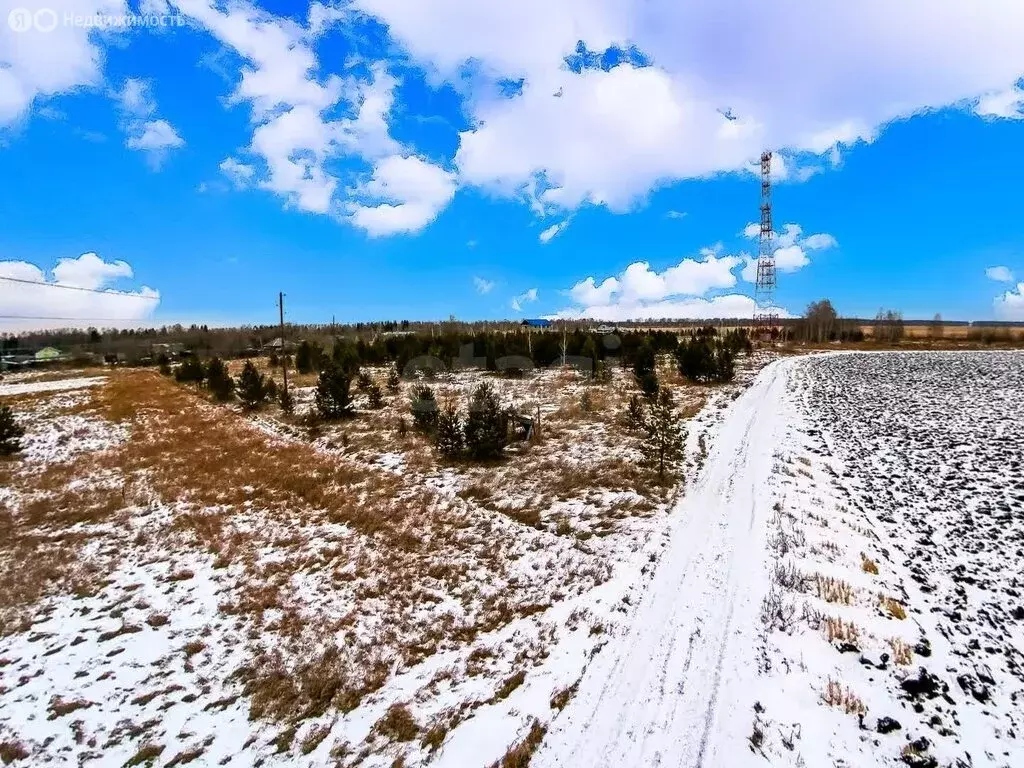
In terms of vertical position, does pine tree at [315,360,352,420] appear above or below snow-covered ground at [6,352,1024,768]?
above

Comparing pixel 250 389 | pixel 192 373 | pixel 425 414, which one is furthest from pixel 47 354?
pixel 425 414

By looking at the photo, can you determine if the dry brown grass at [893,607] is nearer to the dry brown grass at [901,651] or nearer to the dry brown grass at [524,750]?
the dry brown grass at [901,651]

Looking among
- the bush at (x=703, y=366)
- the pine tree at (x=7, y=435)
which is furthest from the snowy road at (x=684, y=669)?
the pine tree at (x=7, y=435)

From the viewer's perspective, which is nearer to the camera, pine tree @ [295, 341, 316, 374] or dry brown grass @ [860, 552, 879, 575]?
dry brown grass @ [860, 552, 879, 575]

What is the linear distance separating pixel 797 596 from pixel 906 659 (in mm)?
1543

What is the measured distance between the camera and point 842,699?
5332 mm

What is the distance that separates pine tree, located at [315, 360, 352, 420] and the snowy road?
61.2 ft

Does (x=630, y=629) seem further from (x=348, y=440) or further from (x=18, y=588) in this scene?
(x=348, y=440)

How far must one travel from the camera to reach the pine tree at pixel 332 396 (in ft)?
77.6

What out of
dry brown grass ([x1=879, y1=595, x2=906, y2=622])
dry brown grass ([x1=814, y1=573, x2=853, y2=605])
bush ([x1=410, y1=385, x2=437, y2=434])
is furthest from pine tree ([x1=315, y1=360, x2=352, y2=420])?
dry brown grass ([x1=879, y1=595, x2=906, y2=622])

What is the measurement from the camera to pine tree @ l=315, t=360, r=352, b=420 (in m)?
23.7

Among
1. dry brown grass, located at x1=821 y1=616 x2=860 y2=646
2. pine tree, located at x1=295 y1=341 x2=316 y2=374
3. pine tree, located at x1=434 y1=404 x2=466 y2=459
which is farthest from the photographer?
pine tree, located at x1=295 y1=341 x2=316 y2=374

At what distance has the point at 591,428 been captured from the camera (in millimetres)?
19422

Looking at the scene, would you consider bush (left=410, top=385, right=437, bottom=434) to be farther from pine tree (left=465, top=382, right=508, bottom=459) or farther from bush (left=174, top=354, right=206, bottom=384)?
bush (left=174, top=354, right=206, bottom=384)
